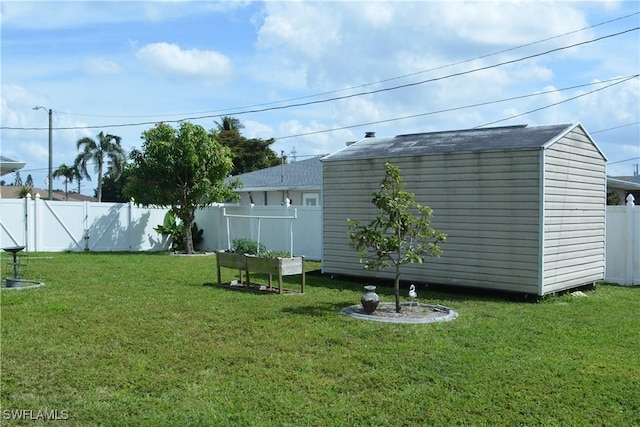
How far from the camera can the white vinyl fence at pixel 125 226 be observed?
17.2 meters

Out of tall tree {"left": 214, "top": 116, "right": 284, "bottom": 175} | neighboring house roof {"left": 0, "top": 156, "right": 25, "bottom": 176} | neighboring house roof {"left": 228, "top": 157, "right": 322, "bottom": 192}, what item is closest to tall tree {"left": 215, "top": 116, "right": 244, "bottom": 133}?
tall tree {"left": 214, "top": 116, "right": 284, "bottom": 175}

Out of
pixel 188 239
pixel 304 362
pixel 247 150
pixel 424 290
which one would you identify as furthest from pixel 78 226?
pixel 247 150

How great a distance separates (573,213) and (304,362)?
22.5ft

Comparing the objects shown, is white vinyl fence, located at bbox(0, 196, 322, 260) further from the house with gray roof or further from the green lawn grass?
the green lawn grass

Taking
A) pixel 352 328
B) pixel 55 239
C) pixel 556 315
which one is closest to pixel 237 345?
pixel 352 328

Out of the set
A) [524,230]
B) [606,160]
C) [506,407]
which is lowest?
[506,407]

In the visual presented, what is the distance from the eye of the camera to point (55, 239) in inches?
738

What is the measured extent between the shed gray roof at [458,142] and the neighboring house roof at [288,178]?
26.7 ft

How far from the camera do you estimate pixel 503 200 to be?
981cm

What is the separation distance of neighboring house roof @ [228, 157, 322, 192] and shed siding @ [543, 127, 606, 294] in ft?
34.7

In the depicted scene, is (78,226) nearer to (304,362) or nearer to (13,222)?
(13,222)

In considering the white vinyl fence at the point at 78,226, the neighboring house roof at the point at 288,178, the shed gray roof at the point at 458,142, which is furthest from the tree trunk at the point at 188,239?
the shed gray roof at the point at 458,142

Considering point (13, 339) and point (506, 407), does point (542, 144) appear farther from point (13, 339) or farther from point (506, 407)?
point (13, 339)

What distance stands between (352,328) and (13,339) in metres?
3.80
